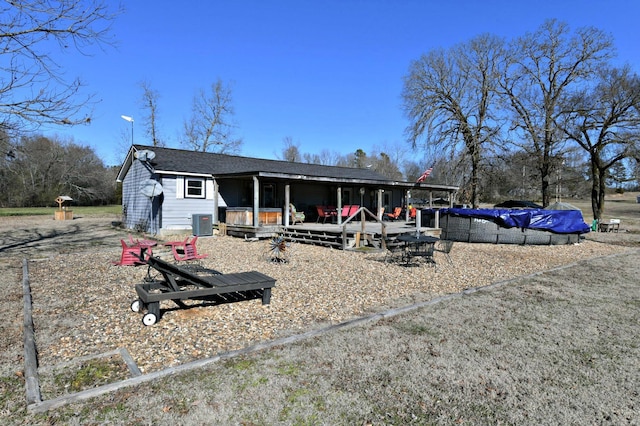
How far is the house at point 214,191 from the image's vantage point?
49.7 ft

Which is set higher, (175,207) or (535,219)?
(175,207)

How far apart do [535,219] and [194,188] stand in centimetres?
1464

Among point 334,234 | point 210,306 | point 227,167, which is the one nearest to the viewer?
point 210,306

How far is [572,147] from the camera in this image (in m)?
23.5

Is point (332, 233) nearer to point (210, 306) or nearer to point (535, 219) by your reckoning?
point (210, 306)

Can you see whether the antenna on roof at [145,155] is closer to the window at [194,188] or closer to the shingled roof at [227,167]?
the shingled roof at [227,167]

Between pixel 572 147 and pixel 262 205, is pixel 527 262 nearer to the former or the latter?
pixel 262 205

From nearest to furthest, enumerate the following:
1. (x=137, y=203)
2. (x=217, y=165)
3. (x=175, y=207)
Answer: (x=175, y=207) → (x=137, y=203) → (x=217, y=165)

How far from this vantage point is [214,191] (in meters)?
17.0

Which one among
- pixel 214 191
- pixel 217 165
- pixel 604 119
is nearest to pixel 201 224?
pixel 214 191

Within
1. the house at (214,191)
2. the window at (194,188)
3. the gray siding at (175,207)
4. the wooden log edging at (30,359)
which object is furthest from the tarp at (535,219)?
the wooden log edging at (30,359)

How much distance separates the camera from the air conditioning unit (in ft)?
50.7

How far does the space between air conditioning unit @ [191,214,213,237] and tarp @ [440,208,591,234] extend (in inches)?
428

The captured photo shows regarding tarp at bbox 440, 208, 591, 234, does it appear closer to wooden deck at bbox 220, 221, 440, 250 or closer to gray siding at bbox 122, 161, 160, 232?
wooden deck at bbox 220, 221, 440, 250
